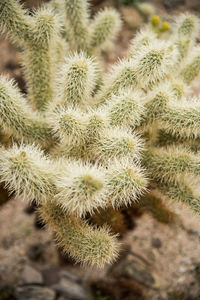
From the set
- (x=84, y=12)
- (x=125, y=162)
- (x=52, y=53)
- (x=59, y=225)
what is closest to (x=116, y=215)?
(x=59, y=225)

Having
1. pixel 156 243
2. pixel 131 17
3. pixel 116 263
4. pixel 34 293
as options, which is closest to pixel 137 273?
pixel 116 263

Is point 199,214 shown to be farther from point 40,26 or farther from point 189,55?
point 40,26

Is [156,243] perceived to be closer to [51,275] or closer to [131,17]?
[51,275]

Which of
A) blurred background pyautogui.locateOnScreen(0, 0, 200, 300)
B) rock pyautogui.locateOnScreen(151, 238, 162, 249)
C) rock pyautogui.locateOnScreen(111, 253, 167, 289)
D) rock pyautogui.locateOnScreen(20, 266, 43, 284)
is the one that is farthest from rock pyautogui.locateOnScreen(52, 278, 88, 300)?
rock pyautogui.locateOnScreen(151, 238, 162, 249)

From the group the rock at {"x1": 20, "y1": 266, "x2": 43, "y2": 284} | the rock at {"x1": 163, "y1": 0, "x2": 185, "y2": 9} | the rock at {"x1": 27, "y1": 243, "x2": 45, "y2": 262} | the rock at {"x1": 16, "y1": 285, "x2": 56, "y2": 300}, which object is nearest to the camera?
the rock at {"x1": 16, "y1": 285, "x2": 56, "y2": 300}

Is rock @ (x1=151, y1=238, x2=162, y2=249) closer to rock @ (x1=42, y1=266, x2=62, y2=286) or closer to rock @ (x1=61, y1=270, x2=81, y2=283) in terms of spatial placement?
rock @ (x1=61, y1=270, x2=81, y2=283)

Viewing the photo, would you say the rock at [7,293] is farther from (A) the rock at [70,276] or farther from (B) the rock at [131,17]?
(B) the rock at [131,17]
